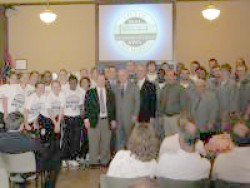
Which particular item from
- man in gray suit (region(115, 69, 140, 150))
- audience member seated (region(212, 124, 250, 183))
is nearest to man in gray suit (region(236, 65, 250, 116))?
man in gray suit (region(115, 69, 140, 150))

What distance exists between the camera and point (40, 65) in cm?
1138

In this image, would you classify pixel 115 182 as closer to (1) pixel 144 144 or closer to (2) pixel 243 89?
(1) pixel 144 144

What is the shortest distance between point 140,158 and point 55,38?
27.3 feet

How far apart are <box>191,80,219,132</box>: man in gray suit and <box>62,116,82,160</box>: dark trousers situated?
1.91 meters

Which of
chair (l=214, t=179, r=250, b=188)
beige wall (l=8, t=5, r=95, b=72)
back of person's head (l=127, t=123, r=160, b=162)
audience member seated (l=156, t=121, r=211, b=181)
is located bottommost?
chair (l=214, t=179, r=250, b=188)

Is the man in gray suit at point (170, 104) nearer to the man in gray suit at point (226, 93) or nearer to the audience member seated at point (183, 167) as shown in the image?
the man in gray suit at point (226, 93)

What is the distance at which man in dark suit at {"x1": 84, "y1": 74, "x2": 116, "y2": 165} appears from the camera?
7.36m

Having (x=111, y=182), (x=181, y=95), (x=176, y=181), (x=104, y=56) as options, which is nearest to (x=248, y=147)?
(x=176, y=181)

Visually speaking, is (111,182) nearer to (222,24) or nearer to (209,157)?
(209,157)

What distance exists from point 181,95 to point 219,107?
0.66 metres

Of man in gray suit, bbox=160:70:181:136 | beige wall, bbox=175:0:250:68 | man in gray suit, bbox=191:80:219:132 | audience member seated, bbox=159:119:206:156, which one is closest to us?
audience member seated, bbox=159:119:206:156

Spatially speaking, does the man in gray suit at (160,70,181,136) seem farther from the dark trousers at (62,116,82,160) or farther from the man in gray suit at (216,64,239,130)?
the dark trousers at (62,116,82,160)

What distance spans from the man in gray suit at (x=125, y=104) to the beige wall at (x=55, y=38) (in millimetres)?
3805

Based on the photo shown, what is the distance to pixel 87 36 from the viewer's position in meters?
11.2
